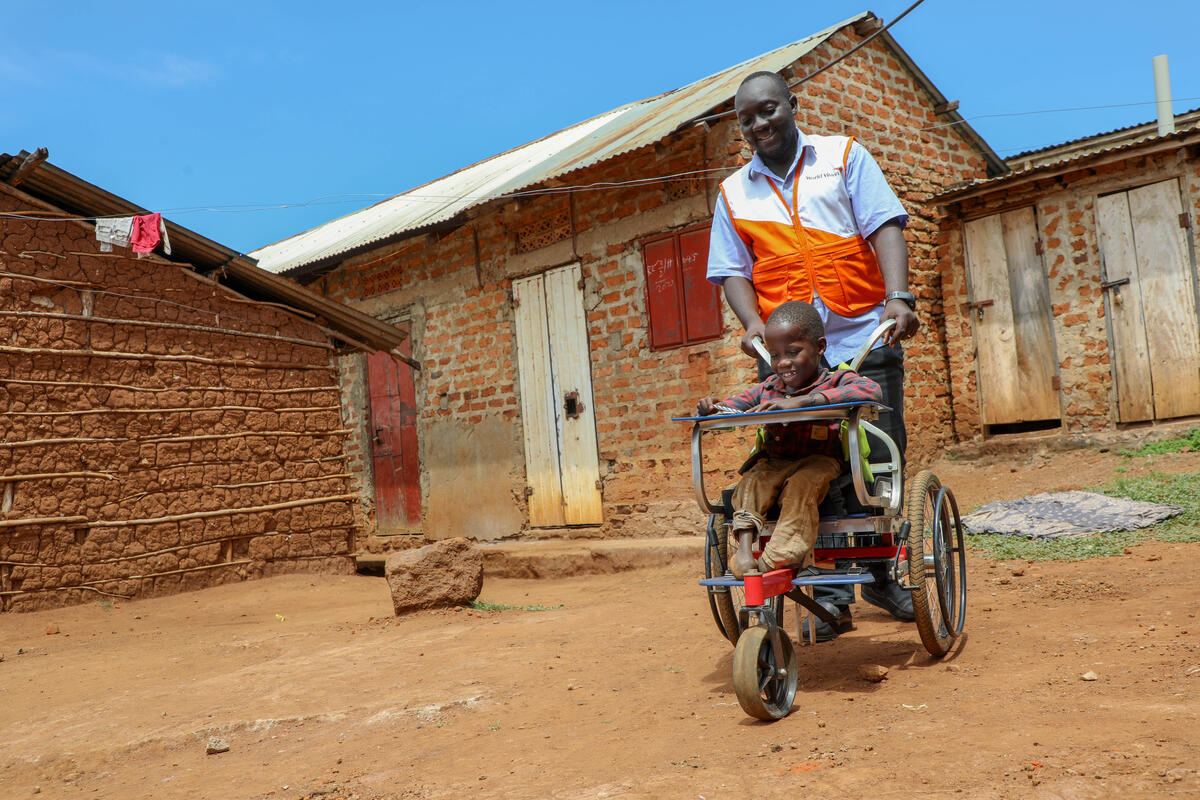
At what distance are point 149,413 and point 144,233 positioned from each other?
1.45m

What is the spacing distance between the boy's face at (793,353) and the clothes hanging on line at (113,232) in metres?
6.42

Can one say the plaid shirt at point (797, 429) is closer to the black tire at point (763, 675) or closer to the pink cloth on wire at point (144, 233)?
the black tire at point (763, 675)

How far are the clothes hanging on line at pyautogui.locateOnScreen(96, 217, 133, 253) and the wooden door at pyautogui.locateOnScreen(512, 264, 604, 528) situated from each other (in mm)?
3726

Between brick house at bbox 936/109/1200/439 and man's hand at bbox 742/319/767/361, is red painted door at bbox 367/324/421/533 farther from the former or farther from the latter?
man's hand at bbox 742/319/767/361

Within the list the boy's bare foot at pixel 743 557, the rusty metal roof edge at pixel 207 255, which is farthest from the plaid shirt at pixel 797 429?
the rusty metal roof edge at pixel 207 255

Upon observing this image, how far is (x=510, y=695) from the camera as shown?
3.65 meters

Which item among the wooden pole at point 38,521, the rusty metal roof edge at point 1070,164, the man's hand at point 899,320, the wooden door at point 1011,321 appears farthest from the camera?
the wooden door at point 1011,321

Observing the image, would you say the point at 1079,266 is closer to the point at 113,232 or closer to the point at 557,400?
the point at 557,400

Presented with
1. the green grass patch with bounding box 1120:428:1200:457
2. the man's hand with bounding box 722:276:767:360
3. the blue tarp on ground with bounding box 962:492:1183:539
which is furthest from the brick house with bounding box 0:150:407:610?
the green grass patch with bounding box 1120:428:1200:457

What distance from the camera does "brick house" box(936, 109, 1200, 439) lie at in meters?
8.23

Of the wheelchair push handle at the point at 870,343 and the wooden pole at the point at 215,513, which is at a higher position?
the wheelchair push handle at the point at 870,343

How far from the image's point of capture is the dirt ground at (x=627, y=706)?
2275 millimetres

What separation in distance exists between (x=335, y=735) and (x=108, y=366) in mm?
5320

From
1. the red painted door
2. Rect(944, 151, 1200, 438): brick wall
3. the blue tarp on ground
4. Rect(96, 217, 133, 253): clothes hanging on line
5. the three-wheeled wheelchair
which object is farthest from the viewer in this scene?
the red painted door
